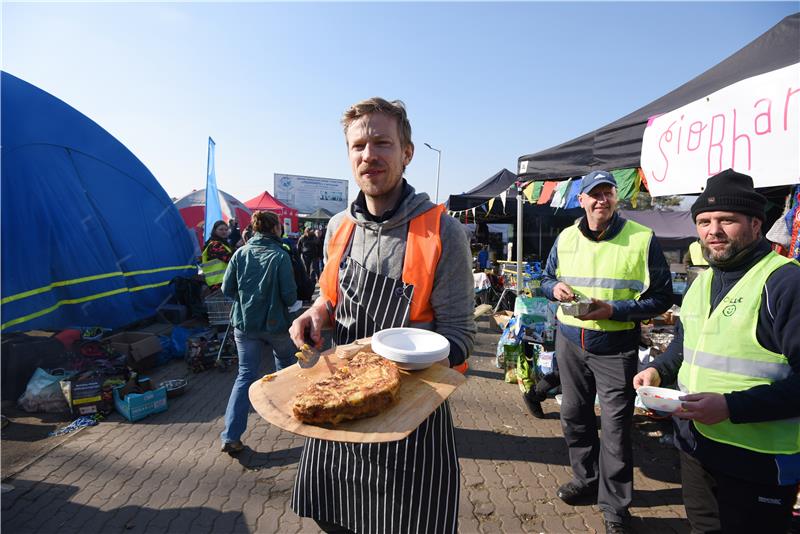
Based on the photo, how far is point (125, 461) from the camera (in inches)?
149

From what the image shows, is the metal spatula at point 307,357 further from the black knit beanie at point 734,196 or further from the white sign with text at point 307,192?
the white sign with text at point 307,192

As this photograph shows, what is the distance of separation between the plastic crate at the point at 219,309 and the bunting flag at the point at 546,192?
6172mm

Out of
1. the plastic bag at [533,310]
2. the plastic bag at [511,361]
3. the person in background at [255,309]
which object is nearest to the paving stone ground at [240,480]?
the person in background at [255,309]

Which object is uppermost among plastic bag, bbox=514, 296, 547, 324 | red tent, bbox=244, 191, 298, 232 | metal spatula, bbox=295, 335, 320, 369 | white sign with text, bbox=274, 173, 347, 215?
white sign with text, bbox=274, 173, 347, 215

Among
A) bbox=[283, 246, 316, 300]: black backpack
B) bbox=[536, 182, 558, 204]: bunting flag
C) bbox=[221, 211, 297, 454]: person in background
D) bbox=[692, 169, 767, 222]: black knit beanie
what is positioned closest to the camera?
bbox=[692, 169, 767, 222]: black knit beanie

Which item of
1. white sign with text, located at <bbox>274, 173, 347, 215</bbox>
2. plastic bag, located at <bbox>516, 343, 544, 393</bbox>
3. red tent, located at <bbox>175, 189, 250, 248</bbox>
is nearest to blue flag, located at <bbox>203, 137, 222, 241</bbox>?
red tent, located at <bbox>175, 189, 250, 248</bbox>

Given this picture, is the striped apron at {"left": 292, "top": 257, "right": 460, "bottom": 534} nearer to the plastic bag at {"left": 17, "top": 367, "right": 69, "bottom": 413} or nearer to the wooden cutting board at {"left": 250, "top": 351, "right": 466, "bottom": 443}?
the wooden cutting board at {"left": 250, "top": 351, "right": 466, "bottom": 443}

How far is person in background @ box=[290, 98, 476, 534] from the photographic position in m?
1.63

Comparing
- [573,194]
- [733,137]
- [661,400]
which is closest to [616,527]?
[661,400]

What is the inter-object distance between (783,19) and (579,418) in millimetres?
3682

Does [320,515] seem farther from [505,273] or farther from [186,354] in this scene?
[505,273]

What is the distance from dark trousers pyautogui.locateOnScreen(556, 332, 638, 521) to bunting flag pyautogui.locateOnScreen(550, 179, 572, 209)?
3807 mm

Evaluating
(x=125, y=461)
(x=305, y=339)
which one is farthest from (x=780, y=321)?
(x=125, y=461)

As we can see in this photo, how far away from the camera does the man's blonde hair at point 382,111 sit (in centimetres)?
169
